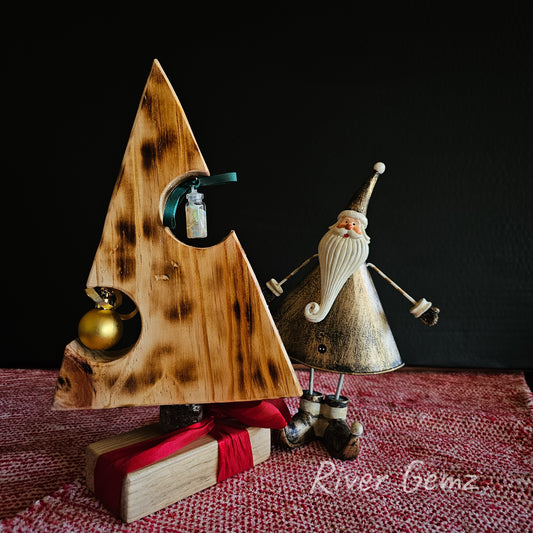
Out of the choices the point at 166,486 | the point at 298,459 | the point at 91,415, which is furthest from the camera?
the point at 91,415

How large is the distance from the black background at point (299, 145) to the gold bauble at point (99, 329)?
675 millimetres

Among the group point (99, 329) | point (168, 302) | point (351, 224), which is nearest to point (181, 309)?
point (168, 302)

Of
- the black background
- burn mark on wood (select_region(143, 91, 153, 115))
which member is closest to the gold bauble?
burn mark on wood (select_region(143, 91, 153, 115))

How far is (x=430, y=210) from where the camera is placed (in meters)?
1.38

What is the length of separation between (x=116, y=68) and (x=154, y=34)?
0.15m

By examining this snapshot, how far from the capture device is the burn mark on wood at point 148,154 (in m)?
0.72

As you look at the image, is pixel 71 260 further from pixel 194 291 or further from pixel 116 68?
pixel 194 291

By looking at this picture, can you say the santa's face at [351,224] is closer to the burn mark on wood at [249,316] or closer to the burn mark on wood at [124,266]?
the burn mark on wood at [249,316]

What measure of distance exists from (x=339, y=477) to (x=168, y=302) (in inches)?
17.3

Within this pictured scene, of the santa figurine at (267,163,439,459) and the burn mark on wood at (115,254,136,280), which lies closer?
the burn mark on wood at (115,254,136,280)

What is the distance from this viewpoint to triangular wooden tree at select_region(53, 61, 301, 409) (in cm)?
72

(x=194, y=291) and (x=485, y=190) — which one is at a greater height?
(x=485, y=190)

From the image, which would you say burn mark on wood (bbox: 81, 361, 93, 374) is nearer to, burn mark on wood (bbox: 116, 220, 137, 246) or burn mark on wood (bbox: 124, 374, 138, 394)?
burn mark on wood (bbox: 124, 374, 138, 394)

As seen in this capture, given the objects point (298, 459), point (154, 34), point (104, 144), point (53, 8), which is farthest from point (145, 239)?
point (53, 8)
